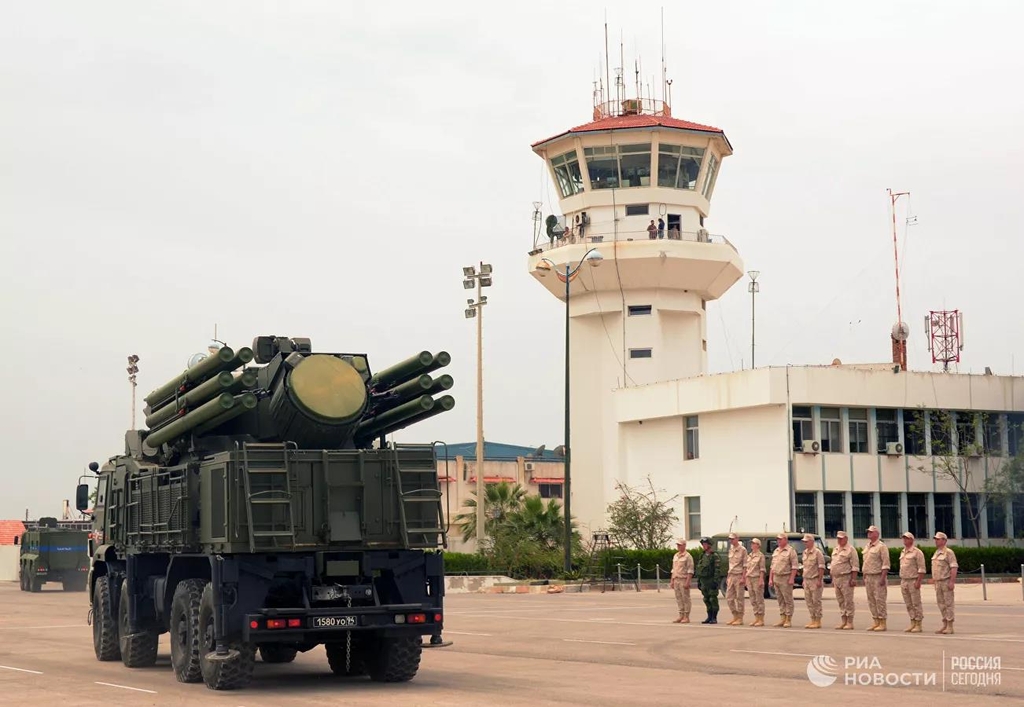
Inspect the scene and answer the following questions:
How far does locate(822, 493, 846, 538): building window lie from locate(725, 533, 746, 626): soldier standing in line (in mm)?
23729

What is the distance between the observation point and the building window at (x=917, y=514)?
169 ft

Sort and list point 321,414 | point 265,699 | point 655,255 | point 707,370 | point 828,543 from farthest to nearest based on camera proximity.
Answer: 1. point 707,370
2. point 655,255
3. point 828,543
4. point 321,414
5. point 265,699

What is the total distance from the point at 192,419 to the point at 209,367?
667 mm

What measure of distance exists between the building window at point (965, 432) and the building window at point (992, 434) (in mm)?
390

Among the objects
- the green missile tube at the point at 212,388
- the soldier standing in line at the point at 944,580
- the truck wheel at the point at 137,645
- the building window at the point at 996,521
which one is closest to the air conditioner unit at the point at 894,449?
the building window at the point at 996,521

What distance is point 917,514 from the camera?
169 feet

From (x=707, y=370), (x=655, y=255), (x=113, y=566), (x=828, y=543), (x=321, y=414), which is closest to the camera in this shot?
(x=321, y=414)

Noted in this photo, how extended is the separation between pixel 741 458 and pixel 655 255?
32.0ft

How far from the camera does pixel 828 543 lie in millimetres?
49125

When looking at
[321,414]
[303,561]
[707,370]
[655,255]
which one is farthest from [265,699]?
[707,370]

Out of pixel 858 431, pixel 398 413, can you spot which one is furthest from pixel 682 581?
pixel 858 431

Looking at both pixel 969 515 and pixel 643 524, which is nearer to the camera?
pixel 643 524

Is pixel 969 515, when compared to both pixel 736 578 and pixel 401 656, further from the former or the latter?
pixel 401 656

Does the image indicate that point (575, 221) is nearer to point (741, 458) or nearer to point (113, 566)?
point (741, 458)
